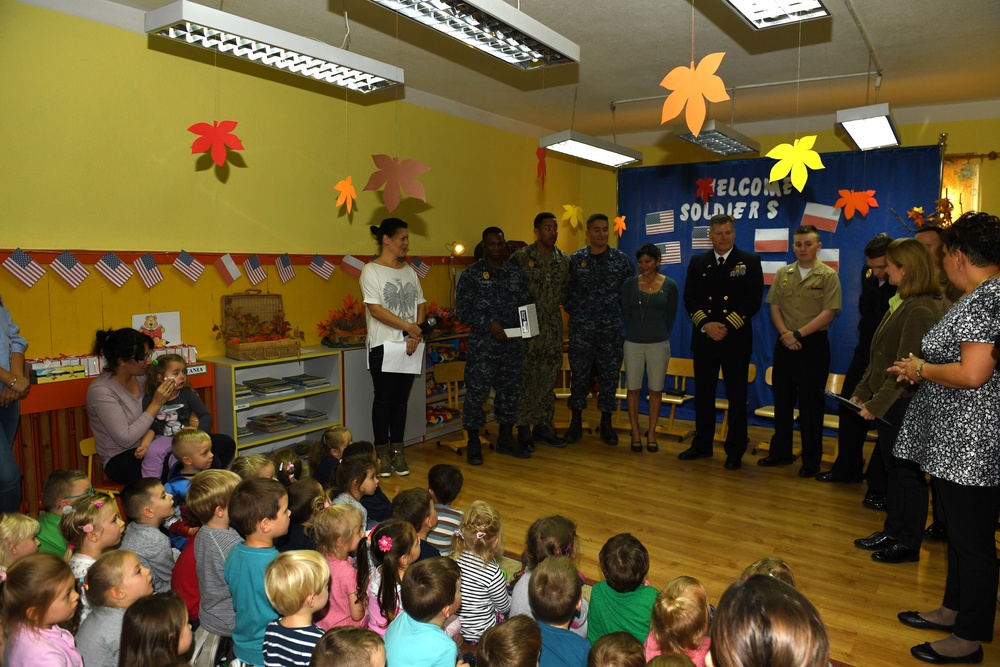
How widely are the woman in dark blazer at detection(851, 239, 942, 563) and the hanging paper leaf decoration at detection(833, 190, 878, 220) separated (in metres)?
2.91

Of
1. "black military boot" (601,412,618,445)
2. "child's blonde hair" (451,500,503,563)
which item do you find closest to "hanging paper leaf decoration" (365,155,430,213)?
"child's blonde hair" (451,500,503,563)

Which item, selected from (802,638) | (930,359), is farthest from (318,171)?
(802,638)

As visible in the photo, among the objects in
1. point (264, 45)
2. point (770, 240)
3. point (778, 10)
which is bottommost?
point (770, 240)

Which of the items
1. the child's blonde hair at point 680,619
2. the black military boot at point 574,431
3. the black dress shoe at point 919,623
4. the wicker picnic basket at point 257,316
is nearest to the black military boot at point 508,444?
the black military boot at point 574,431

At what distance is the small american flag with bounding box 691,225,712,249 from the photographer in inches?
258

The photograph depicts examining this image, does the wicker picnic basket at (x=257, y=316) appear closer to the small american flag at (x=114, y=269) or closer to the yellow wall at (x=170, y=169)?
the yellow wall at (x=170, y=169)

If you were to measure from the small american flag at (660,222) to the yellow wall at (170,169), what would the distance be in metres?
2.04

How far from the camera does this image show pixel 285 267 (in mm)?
5098

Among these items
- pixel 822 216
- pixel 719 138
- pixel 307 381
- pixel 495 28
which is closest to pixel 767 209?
pixel 822 216

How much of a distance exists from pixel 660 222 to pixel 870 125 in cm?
233

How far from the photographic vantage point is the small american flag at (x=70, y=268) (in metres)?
3.89

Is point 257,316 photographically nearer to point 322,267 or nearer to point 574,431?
point 322,267

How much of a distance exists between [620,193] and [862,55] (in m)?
2.55

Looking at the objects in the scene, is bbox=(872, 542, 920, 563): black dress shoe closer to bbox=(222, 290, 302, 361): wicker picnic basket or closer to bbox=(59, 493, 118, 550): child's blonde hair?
bbox=(59, 493, 118, 550): child's blonde hair
